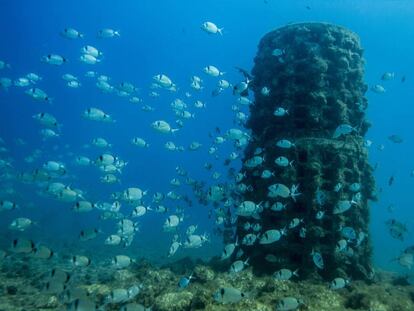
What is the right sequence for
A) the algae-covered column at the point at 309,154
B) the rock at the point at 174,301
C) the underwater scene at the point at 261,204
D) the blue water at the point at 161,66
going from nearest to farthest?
the rock at the point at 174,301, the underwater scene at the point at 261,204, the algae-covered column at the point at 309,154, the blue water at the point at 161,66

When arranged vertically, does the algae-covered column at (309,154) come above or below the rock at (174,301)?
above

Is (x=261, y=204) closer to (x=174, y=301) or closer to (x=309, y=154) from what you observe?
(x=309, y=154)

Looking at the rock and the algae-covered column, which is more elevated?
the algae-covered column

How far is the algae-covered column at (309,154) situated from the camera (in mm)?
13289

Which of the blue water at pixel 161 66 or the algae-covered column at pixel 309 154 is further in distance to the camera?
the blue water at pixel 161 66

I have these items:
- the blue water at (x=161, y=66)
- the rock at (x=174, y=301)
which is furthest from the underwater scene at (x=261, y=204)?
the blue water at (x=161, y=66)

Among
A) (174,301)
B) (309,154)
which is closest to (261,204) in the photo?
(309,154)

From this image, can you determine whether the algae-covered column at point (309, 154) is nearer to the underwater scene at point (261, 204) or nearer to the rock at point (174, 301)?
the underwater scene at point (261, 204)

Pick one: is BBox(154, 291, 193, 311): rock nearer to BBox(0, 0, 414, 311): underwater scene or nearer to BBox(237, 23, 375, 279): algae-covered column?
BBox(0, 0, 414, 311): underwater scene

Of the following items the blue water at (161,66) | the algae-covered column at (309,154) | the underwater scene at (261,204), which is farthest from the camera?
the blue water at (161,66)

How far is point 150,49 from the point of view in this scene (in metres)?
157

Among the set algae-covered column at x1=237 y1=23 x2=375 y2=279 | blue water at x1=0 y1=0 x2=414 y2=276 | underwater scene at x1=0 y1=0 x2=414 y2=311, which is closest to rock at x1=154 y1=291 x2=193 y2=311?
underwater scene at x1=0 y1=0 x2=414 y2=311

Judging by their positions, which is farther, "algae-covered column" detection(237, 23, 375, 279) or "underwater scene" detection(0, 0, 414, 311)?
"algae-covered column" detection(237, 23, 375, 279)

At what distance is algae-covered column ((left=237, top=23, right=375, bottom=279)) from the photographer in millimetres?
13289
